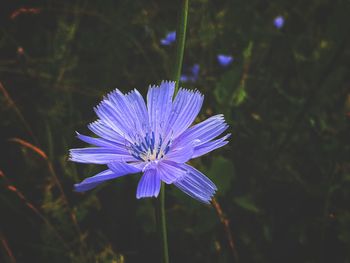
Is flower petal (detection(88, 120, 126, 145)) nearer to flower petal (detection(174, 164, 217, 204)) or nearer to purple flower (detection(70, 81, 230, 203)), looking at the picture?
purple flower (detection(70, 81, 230, 203))

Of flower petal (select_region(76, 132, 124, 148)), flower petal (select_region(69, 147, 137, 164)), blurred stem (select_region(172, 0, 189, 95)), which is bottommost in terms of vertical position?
flower petal (select_region(69, 147, 137, 164))

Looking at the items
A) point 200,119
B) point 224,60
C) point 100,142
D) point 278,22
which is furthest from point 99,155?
point 278,22

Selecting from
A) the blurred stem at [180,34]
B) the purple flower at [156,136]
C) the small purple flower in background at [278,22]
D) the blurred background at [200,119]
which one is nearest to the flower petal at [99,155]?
the purple flower at [156,136]

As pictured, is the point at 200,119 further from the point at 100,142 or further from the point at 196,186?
the point at 196,186

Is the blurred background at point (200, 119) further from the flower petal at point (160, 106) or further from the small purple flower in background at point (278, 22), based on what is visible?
the flower petal at point (160, 106)

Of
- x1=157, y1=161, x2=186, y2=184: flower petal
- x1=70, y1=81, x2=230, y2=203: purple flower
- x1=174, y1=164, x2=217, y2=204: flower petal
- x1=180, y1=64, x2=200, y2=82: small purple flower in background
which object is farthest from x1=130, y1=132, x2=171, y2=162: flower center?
x1=180, y1=64, x2=200, y2=82: small purple flower in background
